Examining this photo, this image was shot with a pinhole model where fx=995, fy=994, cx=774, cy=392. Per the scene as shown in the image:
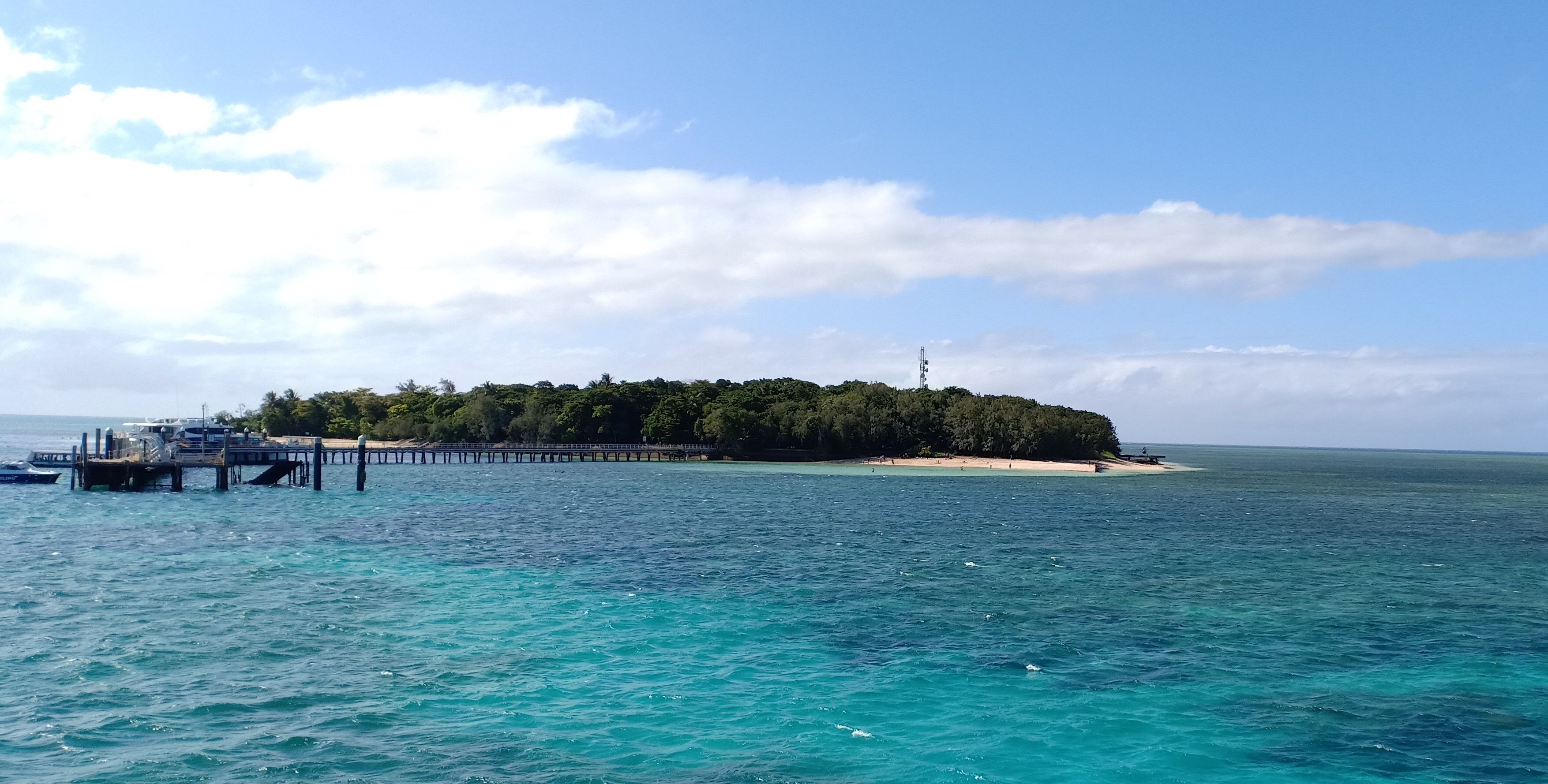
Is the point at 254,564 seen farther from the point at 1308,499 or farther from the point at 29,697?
the point at 1308,499

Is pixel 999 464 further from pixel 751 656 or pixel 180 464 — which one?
pixel 751 656

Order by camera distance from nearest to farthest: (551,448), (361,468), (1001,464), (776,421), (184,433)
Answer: (184,433)
(361,468)
(551,448)
(1001,464)
(776,421)

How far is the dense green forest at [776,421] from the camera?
150500 millimetres

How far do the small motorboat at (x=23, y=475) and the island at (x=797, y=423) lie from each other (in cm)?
6235

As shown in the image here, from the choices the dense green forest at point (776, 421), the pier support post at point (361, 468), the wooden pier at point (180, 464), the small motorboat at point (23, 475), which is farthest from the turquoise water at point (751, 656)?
the dense green forest at point (776, 421)

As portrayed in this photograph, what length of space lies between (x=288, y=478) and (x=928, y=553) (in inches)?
2874

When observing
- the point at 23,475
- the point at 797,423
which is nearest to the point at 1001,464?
the point at 797,423

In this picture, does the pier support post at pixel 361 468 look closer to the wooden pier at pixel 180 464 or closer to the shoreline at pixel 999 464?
the wooden pier at pixel 180 464

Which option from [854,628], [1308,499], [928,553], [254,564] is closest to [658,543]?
[928,553]

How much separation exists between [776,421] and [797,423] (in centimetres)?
397

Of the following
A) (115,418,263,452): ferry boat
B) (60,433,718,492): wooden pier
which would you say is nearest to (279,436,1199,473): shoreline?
(60,433,718,492): wooden pier

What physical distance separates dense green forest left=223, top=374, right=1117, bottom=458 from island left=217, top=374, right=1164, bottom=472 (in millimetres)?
197

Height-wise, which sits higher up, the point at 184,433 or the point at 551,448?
the point at 184,433

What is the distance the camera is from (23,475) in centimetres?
8225
